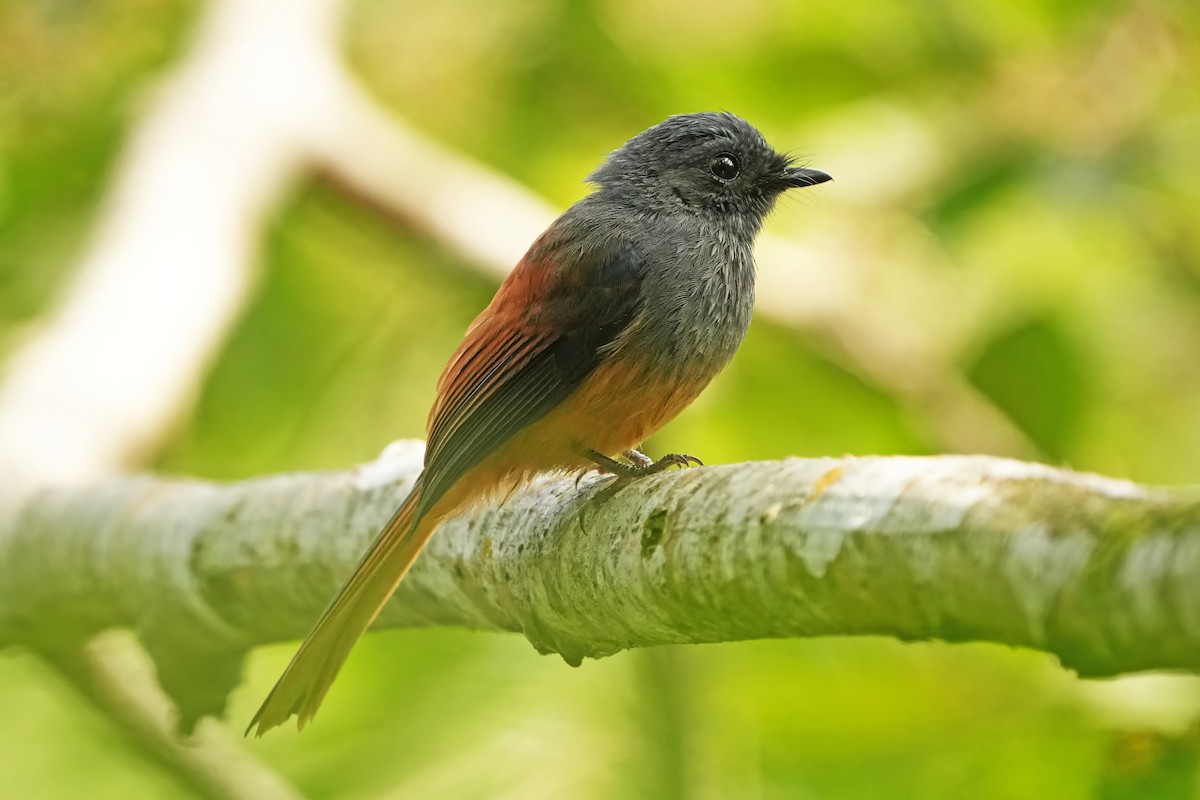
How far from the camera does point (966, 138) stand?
5098 mm

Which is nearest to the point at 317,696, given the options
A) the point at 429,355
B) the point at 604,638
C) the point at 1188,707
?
the point at 604,638

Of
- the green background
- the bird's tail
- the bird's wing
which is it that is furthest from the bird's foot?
the green background

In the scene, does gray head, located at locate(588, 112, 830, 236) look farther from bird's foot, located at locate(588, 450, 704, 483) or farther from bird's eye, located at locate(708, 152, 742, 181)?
bird's foot, located at locate(588, 450, 704, 483)

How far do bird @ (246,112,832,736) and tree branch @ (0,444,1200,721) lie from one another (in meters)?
0.11

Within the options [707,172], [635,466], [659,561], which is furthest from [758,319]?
[659,561]

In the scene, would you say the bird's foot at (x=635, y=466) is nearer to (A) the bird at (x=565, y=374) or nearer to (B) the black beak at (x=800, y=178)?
(A) the bird at (x=565, y=374)

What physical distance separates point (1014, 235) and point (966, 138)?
0.76 metres

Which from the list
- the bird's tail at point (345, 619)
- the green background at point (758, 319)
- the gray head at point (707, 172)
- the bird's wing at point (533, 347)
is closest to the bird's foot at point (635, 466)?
the bird's wing at point (533, 347)

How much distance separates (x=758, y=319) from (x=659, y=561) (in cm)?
297

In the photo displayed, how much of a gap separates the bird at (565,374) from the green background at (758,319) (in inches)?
25.2

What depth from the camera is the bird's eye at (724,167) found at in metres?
4.29

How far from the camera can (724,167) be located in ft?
14.1

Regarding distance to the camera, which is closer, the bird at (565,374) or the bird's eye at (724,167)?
the bird at (565,374)

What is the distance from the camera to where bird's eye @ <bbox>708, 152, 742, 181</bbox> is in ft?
14.1
